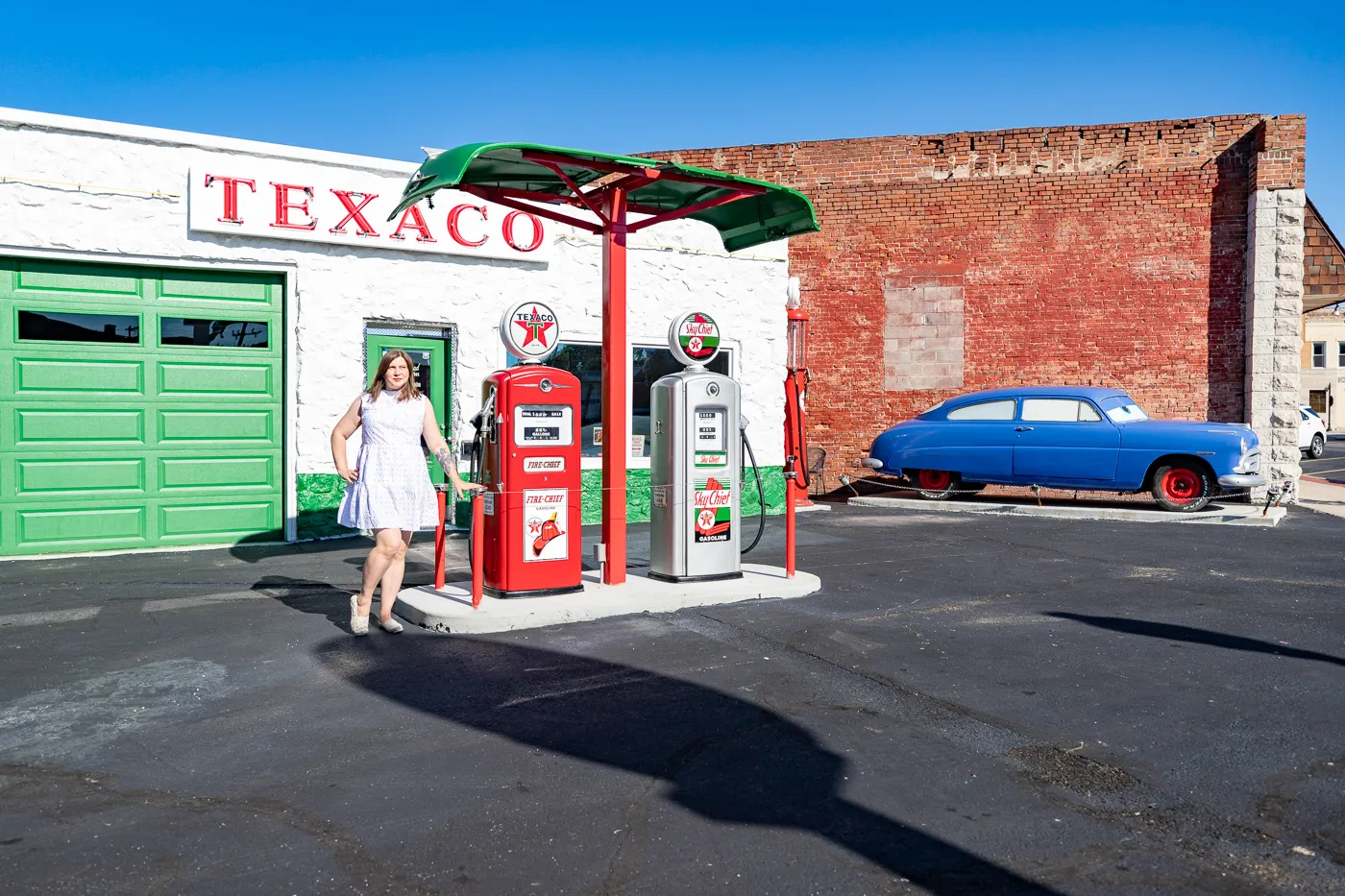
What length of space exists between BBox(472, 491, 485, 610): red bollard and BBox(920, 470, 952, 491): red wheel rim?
914cm

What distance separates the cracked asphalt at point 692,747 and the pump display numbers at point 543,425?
53.3 inches

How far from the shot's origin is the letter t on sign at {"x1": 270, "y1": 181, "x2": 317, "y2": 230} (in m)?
10.7

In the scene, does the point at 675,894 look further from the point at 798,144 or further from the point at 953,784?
the point at 798,144

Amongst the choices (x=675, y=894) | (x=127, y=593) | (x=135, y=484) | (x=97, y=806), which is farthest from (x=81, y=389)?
(x=675, y=894)

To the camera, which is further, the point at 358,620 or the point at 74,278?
the point at 74,278

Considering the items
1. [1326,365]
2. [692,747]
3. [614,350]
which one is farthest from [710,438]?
[1326,365]

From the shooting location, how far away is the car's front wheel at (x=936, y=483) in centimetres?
1513

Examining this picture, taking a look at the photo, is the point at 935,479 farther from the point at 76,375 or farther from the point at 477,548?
the point at 76,375

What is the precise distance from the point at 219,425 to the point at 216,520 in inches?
37.1

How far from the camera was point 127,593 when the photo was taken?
26.8ft

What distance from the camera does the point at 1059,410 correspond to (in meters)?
14.2

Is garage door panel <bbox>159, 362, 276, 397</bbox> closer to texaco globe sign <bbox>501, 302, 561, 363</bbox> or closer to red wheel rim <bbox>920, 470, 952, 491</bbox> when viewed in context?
texaco globe sign <bbox>501, 302, 561, 363</bbox>

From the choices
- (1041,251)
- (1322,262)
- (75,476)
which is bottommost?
(75,476)

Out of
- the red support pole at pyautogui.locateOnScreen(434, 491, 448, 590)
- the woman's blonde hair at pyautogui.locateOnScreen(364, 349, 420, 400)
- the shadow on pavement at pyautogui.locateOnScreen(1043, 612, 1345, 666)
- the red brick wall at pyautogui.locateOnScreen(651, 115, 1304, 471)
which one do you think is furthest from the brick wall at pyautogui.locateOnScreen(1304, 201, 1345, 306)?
the woman's blonde hair at pyautogui.locateOnScreen(364, 349, 420, 400)
